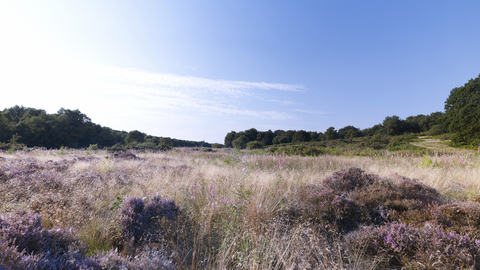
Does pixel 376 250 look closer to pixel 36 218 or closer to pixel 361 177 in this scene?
pixel 361 177

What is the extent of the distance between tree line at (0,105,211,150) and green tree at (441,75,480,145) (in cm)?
2822

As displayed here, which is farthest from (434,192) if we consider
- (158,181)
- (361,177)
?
(158,181)

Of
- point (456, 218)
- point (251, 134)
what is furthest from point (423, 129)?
point (456, 218)

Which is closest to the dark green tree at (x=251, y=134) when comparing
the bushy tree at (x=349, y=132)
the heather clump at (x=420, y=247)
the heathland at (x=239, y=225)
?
the bushy tree at (x=349, y=132)

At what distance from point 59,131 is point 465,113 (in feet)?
153

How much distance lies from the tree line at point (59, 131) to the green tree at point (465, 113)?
28219mm

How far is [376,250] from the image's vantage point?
2486 millimetres

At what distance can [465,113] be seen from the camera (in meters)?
19.5

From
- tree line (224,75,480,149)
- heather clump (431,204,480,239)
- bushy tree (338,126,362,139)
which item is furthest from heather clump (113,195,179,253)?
bushy tree (338,126,362,139)

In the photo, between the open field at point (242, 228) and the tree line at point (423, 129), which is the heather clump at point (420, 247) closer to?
the open field at point (242, 228)

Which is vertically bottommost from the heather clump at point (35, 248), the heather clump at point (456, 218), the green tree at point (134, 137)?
the heather clump at point (456, 218)

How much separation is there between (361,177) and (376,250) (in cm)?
232

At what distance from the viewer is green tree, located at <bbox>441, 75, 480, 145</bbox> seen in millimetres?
18328

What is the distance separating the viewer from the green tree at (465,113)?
18328 mm
